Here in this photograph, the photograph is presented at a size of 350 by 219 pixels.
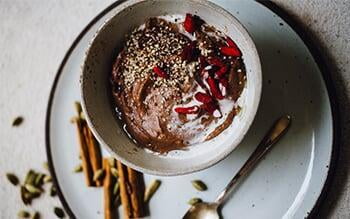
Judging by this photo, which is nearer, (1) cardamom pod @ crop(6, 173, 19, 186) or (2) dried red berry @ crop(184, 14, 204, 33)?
(2) dried red berry @ crop(184, 14, 204, 33)

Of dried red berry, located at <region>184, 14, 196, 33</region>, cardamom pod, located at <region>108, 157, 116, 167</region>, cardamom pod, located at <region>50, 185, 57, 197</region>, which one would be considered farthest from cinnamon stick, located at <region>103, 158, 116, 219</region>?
dried red berry, located at <region>184, 14, 196, 33</region>

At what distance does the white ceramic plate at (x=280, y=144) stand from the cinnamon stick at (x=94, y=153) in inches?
5.5

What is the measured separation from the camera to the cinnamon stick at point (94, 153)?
4.35 ft

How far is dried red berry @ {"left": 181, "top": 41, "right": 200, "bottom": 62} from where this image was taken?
1.20 meters

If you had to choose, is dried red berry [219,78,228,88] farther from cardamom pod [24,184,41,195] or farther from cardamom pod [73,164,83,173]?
cardamom pod [24,184,41,195]

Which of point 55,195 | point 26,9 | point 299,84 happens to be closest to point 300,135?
point 299,84

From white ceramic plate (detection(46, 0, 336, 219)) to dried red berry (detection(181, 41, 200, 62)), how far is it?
0.40ft

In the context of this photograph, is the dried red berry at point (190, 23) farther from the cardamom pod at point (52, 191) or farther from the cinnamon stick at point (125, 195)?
the cardamom pod at point (52, 191)

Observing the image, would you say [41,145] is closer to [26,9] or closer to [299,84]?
[26,9]

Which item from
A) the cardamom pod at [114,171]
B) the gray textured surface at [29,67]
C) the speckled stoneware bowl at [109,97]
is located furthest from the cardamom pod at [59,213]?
the speckled stoneware bowl at [109,97]

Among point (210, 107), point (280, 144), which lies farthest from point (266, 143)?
point (210, 107)

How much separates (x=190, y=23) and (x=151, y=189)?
329 millimetres

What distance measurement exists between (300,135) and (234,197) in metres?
0.17

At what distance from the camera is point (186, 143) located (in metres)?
1.23
